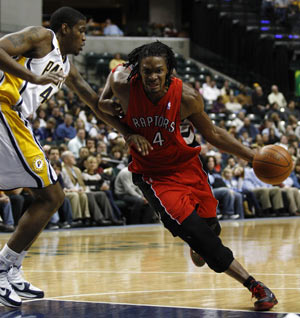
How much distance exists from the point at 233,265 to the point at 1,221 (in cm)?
614

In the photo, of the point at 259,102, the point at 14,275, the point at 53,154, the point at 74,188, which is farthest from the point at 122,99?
the point at 259,102

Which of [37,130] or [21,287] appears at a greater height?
[21,287]

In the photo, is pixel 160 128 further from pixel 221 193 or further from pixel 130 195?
pixel 221 193

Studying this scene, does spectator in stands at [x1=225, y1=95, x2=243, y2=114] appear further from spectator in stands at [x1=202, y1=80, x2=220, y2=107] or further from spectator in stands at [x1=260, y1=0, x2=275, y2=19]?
spectator in stands at [x1=260, y1=0, x2=275, y2=19]

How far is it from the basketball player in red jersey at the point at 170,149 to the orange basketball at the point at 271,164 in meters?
0.23

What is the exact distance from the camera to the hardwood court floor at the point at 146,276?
398cm

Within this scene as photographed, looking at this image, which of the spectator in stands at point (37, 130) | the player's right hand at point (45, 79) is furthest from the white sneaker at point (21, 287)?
the spectator in stands at point (37, 130)

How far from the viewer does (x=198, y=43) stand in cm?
2270

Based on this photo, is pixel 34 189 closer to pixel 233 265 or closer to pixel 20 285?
pixel 20 285

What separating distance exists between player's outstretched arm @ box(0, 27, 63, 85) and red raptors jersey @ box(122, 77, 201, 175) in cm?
52

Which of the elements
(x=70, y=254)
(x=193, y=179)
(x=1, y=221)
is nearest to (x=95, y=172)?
(x=1, y=221)

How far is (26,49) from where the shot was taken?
13.9 ft

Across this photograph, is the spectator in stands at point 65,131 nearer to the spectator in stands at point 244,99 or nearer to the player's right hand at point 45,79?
the spectator in stands at point 244,99

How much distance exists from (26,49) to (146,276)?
2.04m
